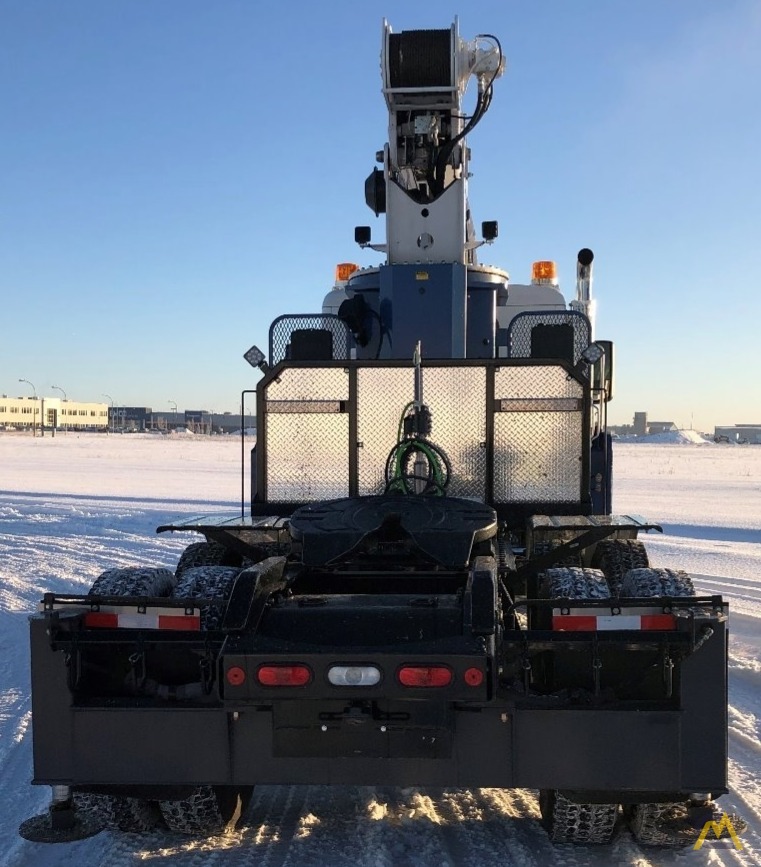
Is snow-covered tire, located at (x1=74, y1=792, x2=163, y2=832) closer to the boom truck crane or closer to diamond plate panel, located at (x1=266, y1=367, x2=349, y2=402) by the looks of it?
the boom truck crane

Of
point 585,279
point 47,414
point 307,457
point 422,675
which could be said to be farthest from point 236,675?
point 47,414

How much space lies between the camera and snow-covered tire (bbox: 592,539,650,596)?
177 inches

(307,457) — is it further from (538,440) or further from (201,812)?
(201,812)

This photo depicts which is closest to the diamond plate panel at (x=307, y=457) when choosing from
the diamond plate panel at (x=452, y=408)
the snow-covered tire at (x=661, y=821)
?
the diamond plate panel at (x=452, y=408)

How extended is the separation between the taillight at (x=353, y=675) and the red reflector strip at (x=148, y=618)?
0.71 metres

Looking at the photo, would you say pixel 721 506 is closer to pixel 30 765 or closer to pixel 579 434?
pixel 579 434

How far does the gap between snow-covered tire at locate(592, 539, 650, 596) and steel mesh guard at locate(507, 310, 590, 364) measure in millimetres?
2219

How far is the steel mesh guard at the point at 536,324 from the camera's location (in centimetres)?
657

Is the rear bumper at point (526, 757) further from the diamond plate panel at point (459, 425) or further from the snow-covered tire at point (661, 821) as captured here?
the diamond plate panel at point (459, 425)

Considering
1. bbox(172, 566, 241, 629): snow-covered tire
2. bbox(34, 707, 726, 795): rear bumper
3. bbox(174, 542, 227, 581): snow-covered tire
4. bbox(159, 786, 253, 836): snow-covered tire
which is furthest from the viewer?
bbox(174, 542, 227, 581): snow-covered tire

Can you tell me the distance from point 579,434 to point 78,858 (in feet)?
11.3

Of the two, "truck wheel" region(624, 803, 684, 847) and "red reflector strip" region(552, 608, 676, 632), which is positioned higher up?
"red reflector strip" region(552, 608, 676, 632)

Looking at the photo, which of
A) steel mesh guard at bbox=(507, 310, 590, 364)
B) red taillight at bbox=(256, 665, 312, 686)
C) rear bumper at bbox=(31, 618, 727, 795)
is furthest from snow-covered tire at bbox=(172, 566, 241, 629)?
steel mesh guard at bbox=(507, 310, 590, 364)

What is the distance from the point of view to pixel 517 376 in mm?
5211
